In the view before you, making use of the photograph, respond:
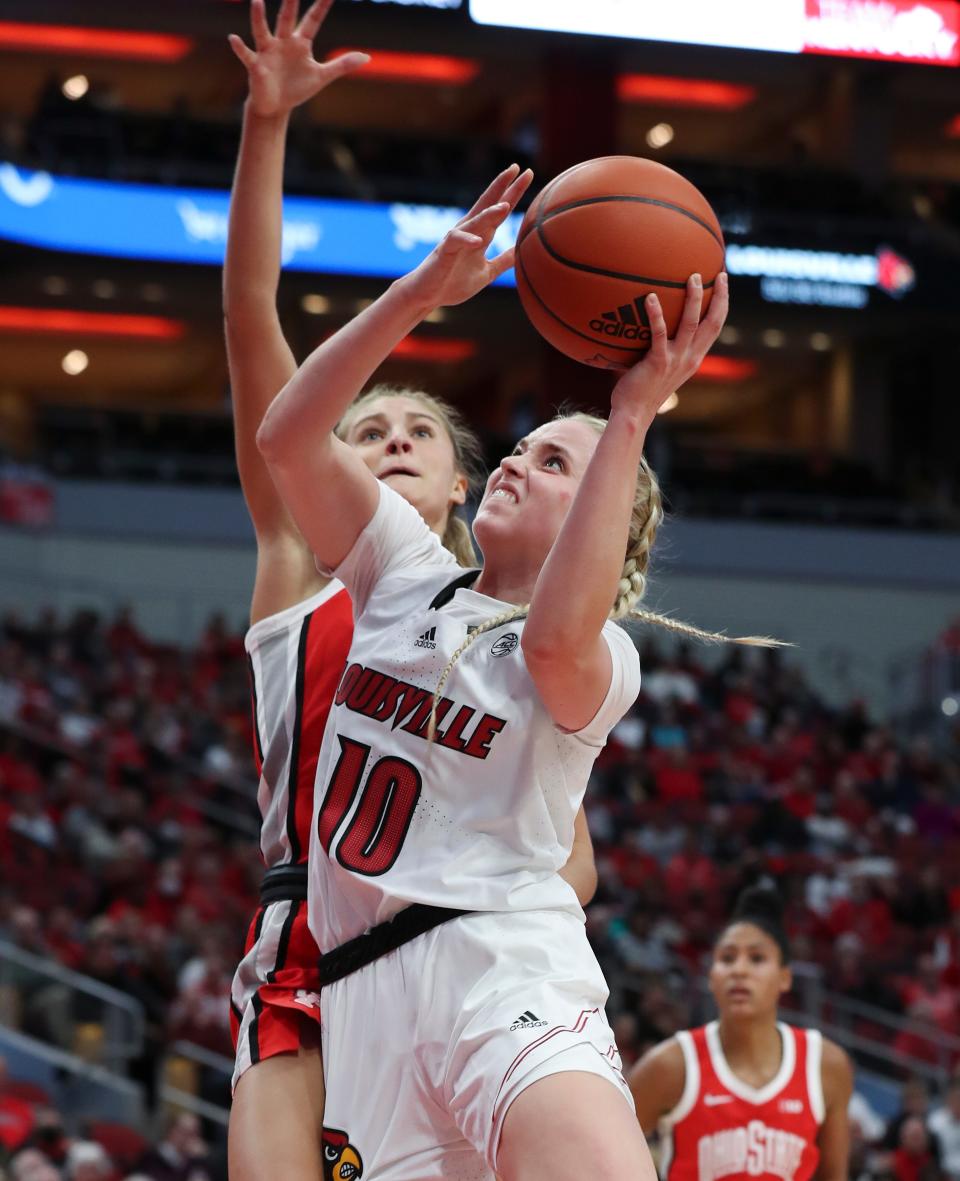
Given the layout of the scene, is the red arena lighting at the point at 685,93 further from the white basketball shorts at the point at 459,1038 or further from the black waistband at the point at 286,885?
the white basketball shorts at the point at 459,1038

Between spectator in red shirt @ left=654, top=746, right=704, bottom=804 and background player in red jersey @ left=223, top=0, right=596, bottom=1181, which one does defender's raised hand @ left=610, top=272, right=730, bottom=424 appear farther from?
spectator in red shirt @ left=654, top=746, right=704, bottom=804

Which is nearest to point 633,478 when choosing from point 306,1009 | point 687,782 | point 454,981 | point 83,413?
point 454,981

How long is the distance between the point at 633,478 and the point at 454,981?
0.77 metres

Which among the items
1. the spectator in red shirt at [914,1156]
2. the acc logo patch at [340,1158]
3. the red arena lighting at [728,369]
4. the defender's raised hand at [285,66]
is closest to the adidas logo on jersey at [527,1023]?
the acc logo patch at [340,1158]

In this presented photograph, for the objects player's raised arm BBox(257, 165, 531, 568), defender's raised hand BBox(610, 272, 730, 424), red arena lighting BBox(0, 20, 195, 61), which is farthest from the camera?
red arena lighting BBox(0, 20, 195, 61)

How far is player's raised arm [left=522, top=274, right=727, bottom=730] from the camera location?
2.53 metres

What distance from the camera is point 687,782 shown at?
15109 millimetres

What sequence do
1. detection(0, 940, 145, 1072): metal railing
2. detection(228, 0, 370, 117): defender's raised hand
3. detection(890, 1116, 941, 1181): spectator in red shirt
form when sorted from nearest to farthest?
1. detection(228, 0, 370, 117): defender's raised hand
2. detection(890, 1116, 941, 1181): spectator in red shirt
3. detection(0, 940, 145, 1072): metal railing

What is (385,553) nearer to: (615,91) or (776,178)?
(615,91)

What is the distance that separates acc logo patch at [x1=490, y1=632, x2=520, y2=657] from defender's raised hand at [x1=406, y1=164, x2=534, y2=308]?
0.51 meters

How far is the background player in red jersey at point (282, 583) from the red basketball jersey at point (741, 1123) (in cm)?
204

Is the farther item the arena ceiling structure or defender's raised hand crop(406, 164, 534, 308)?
the arena ceiling structure

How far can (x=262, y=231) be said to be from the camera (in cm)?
329

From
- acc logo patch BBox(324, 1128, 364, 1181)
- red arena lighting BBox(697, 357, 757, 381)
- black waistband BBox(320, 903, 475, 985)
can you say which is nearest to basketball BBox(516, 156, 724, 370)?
black waistband BBox(320, 903, 475, 985)
